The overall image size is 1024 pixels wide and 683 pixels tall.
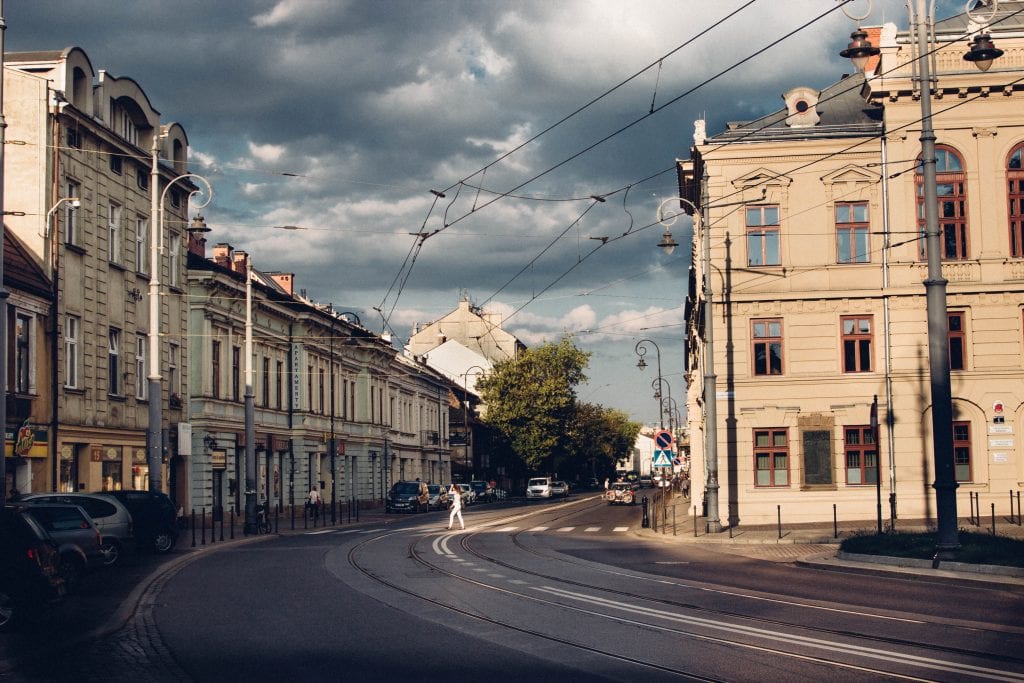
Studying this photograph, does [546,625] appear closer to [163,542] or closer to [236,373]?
[163,542]

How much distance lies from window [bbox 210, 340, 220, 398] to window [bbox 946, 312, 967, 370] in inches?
1128

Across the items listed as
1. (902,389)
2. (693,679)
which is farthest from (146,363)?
(693,679)

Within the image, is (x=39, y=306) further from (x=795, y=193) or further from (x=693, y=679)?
(x=693, y=679)

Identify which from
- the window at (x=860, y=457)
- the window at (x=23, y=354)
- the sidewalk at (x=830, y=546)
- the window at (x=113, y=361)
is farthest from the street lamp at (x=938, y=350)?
the window at (x=113, y=361)

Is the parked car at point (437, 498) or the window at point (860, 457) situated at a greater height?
the window at point (860, 457)

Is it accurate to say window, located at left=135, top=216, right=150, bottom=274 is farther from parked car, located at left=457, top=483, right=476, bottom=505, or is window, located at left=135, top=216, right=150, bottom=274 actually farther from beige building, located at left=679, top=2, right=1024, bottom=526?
parked car, located at left=457, top=483, right=476, bottom=505

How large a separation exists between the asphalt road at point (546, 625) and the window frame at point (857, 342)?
47.3 ft

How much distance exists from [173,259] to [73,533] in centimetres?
2497

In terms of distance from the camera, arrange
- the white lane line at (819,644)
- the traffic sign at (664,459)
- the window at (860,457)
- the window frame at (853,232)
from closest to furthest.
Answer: the white lane line at (819,644) < the window at (860,457) < the window frame at (853,232) < the traffic sign at (664,459)

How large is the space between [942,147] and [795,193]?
4.67 metres

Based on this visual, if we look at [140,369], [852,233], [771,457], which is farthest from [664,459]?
[140,369]

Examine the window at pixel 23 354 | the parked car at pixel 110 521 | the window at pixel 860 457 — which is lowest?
Answer: the parked car at pixel 110 521

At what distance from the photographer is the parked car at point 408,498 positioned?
59500 mm

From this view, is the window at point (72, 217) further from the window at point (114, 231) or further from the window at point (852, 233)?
the window at point (852, 233)
